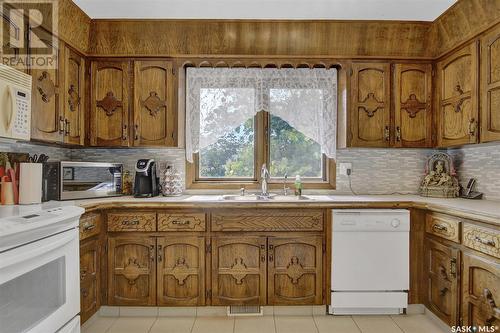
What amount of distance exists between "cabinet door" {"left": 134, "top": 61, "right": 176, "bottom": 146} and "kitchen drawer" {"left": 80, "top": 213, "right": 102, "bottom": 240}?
28.6 inches

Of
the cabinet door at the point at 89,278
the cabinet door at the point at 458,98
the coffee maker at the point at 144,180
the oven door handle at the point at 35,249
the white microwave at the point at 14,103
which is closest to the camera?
the oven door handle at the point at 35,249

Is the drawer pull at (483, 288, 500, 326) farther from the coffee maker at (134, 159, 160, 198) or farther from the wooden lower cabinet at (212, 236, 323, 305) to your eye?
the coffee maker at (134, 159, 160, 198)

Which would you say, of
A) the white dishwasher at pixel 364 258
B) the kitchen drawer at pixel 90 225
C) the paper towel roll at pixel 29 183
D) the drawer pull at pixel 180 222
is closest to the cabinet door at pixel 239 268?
the drawer pull at pixel 180 222

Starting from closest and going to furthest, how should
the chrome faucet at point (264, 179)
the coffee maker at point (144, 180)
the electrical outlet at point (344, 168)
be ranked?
1. the coffee maker at point (144, 180)
2. the chrome faucet at point (264, 179)
3. the electrical outlet at point (344, 168)

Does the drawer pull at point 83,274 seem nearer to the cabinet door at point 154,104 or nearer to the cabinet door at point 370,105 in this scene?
the cabinet door at point 154,104

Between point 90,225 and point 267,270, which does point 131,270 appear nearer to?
point 90,225

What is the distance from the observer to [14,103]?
165cm

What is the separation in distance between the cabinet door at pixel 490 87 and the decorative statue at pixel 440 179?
56 cm

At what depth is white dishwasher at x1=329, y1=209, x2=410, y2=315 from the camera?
2352mm

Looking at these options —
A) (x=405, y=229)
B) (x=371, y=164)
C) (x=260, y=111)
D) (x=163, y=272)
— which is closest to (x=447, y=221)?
(x=405, y=229)

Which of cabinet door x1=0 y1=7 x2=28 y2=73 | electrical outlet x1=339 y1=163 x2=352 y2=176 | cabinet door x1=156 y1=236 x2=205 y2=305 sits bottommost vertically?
cabinet door x1=156 y1=236 x2=205 y2=305

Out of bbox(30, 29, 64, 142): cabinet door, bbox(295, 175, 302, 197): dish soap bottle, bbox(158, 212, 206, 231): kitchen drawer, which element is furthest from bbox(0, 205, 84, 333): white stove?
bbox(295, 175, 302, 197): dish soap bottle

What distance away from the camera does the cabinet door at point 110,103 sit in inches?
104

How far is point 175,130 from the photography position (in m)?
2.68
